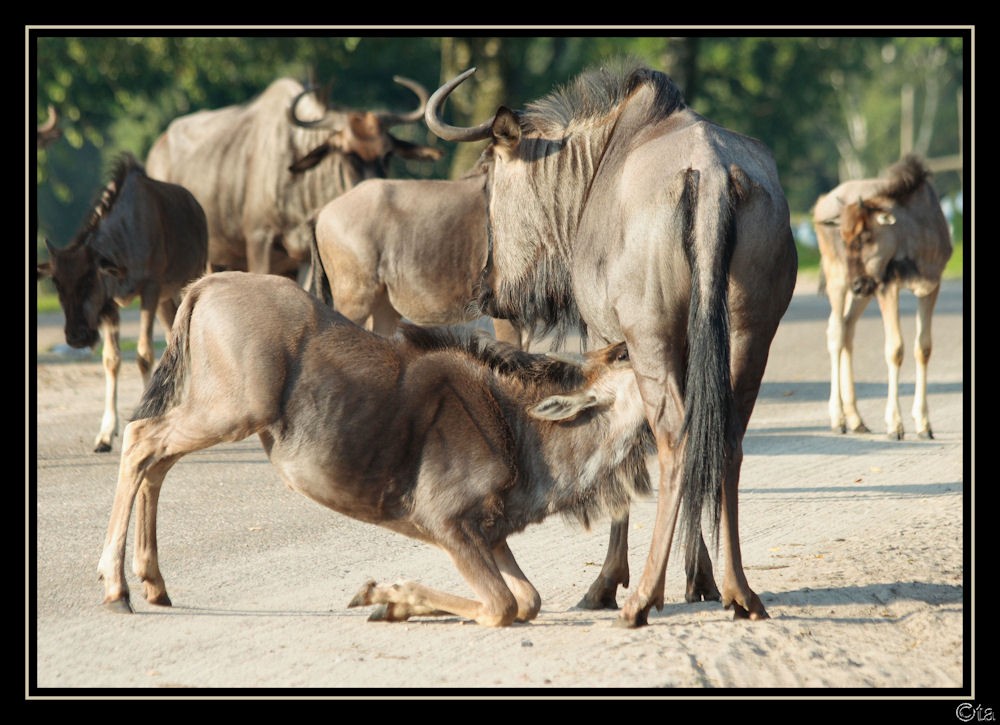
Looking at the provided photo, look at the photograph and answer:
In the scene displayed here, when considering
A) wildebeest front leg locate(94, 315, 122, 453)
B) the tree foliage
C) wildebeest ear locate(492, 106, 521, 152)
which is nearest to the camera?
wildebeest ear locate(492, 106, 521, 152)

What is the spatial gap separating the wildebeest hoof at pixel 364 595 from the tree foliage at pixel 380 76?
10.2 ft

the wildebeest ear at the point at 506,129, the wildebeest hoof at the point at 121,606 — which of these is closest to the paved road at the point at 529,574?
the wildebeest hoof at the point at 121,606

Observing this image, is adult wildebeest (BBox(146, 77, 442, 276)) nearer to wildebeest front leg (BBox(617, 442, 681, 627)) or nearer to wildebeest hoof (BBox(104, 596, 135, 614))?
wildebeest hoof (BBox(104, 596, 135, 614))

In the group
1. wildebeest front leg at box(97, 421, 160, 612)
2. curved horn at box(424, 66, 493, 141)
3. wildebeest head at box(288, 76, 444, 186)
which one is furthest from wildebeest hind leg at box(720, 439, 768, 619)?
wildebeest head at box(288, 76, 444, 186)

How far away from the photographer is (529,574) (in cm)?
679

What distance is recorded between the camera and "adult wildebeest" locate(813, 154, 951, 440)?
37.4ft

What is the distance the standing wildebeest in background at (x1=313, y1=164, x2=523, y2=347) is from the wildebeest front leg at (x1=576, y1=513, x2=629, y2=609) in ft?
13.6

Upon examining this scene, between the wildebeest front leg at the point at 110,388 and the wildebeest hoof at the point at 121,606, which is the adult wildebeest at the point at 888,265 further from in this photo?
the wildebeest hoof at the point at 121,606

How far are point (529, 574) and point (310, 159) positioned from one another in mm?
7163

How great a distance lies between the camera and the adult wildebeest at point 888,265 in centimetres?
1141

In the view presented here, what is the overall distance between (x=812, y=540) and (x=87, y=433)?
6.46 m

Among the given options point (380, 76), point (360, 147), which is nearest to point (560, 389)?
point (360, 147)

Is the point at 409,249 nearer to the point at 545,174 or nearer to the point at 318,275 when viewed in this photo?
the point at 318,275
